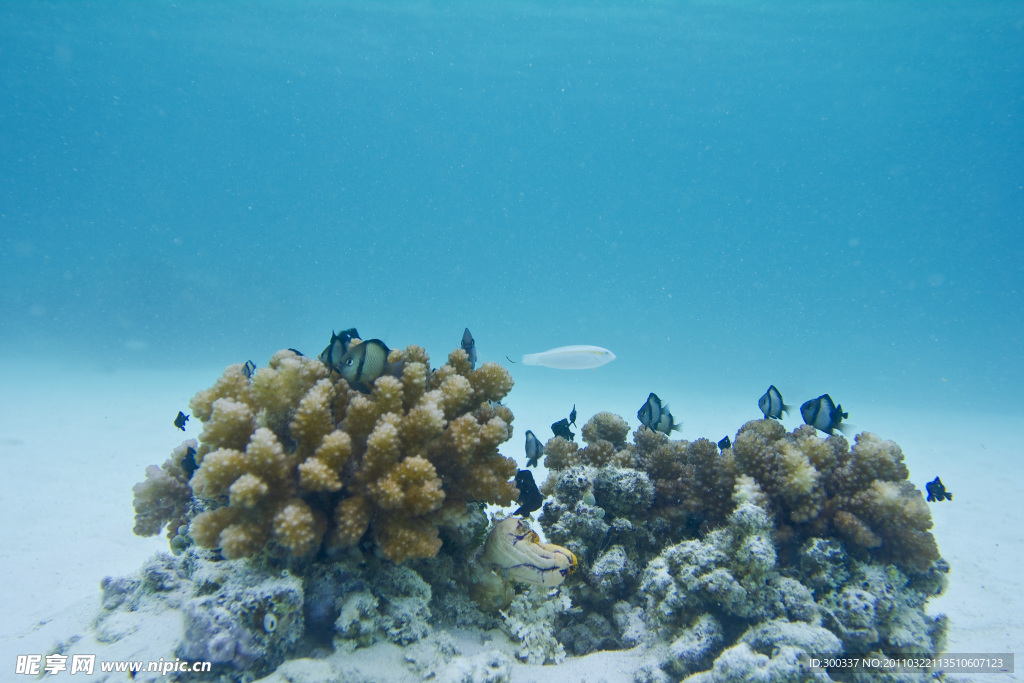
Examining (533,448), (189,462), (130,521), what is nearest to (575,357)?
(533,448)

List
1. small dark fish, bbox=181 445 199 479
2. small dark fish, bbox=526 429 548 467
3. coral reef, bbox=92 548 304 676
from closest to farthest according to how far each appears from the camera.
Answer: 1. coral reef, bbox=92 548 304 676
2. small dark fish, bbox=181 445 199 479
3. small dark fish, bbox=526 429 548 467

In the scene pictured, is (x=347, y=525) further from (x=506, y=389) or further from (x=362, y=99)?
(x=362, y=99)

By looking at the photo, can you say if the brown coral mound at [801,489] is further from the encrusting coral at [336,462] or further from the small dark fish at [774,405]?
the encrusting coral at [336,462]

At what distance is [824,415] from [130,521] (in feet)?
28.8

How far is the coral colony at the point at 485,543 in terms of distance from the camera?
7.57ft

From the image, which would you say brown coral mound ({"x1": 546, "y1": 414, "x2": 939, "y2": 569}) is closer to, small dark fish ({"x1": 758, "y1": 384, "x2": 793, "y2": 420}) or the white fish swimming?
small dark fish ({"x1": 758, "y1": 384, "x2": 793, "y2": 420})

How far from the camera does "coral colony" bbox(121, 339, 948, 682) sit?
90.8 inches

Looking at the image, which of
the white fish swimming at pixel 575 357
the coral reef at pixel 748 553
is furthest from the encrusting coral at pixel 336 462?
the white fish swimming at pixel 575 357

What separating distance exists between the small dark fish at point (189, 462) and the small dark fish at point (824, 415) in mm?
5032

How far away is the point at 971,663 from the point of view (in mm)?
3377

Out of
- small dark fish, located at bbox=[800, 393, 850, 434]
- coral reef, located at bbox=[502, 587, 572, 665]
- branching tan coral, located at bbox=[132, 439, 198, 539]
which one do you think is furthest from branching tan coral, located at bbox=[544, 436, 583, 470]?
branching tan coral, located at bbox=[132, 439, 198, 539]

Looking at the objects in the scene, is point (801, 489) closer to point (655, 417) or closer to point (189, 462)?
point (655, 417)

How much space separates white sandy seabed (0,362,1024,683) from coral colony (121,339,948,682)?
0.79ft

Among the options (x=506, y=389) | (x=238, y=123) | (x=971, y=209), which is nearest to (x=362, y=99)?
(x=238, y=123)
